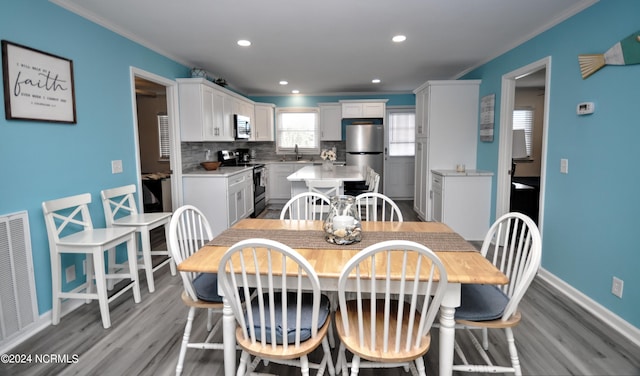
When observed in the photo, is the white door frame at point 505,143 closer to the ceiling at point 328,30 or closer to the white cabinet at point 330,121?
the ceiling at point 328,30

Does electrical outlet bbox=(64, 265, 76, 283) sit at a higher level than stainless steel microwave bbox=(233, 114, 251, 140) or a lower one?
lower

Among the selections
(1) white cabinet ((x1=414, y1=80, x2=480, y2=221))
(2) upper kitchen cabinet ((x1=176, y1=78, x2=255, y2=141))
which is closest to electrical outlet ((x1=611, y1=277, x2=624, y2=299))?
(1) white cabinet ((x1=414, y1=80, x2=480, y2=221))

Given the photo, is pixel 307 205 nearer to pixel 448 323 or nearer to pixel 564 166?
pixel 448 323

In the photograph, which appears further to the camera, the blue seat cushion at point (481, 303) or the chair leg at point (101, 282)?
the chair leg at point (101, 282)

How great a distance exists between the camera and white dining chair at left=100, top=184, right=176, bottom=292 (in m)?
2.98

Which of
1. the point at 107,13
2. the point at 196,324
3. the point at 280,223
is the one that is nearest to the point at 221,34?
the point at 107,13

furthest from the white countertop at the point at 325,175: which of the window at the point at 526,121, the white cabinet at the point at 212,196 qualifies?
the window at the point at 526,121

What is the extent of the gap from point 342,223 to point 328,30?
7.32 feet

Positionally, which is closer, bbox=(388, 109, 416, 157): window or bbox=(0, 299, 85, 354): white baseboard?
bbox=(0, 299, 85, 354): white baseboard

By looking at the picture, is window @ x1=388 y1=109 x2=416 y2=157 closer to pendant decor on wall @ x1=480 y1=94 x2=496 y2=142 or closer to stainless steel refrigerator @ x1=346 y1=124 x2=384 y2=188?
stainless steel refrigerator @ x1=346 y1=124 x2=384 y2=188

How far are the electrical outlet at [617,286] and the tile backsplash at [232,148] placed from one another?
463 centimetres

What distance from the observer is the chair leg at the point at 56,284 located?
241 cm

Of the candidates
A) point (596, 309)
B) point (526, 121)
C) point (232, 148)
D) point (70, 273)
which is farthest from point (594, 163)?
point (232, 148)

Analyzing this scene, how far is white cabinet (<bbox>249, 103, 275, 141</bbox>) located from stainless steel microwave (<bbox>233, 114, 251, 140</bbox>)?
534 mm
